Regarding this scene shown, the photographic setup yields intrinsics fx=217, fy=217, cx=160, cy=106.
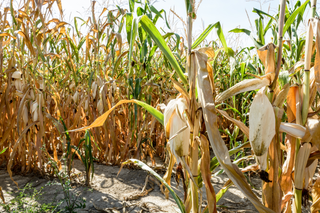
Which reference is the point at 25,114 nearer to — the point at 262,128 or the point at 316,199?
the point at 262,128

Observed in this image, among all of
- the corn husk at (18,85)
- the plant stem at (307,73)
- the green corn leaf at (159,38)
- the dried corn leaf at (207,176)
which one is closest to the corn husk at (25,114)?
the corn husk at (18,85)

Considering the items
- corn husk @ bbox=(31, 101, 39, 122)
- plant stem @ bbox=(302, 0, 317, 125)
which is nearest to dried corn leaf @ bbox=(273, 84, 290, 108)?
plant stem @ bbox=(302, 0, 317, 125)

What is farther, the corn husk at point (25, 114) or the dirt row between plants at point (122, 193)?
the corn husk at point (25, 114)

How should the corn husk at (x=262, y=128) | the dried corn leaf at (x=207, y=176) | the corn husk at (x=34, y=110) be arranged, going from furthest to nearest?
the corn husk at (x=34, y=110), the dried corn leaf at (x=207, y=176), the corn husk at (x=262, y=128)

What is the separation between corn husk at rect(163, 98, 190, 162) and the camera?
24.2 inches

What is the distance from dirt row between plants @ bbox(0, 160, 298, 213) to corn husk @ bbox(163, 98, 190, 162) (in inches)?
24.0

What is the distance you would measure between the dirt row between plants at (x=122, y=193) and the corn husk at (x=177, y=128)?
61 cm

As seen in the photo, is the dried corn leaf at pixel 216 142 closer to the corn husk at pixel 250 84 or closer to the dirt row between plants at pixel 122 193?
A: the corn husk at pixel 250 84

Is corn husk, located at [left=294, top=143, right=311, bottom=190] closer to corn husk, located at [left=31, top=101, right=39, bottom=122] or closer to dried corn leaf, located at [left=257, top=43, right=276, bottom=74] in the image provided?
dried corn leaf, located at [left=257, top=43, right=276, bottom=74]

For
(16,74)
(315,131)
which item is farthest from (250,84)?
(16,74)

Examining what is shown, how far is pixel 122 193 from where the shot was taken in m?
1.58

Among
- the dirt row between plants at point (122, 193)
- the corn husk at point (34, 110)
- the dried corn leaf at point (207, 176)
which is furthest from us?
the corn husk at point (34, 110)

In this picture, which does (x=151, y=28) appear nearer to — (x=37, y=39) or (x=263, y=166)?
(x=263, y=166)

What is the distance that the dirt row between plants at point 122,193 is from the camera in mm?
1364
